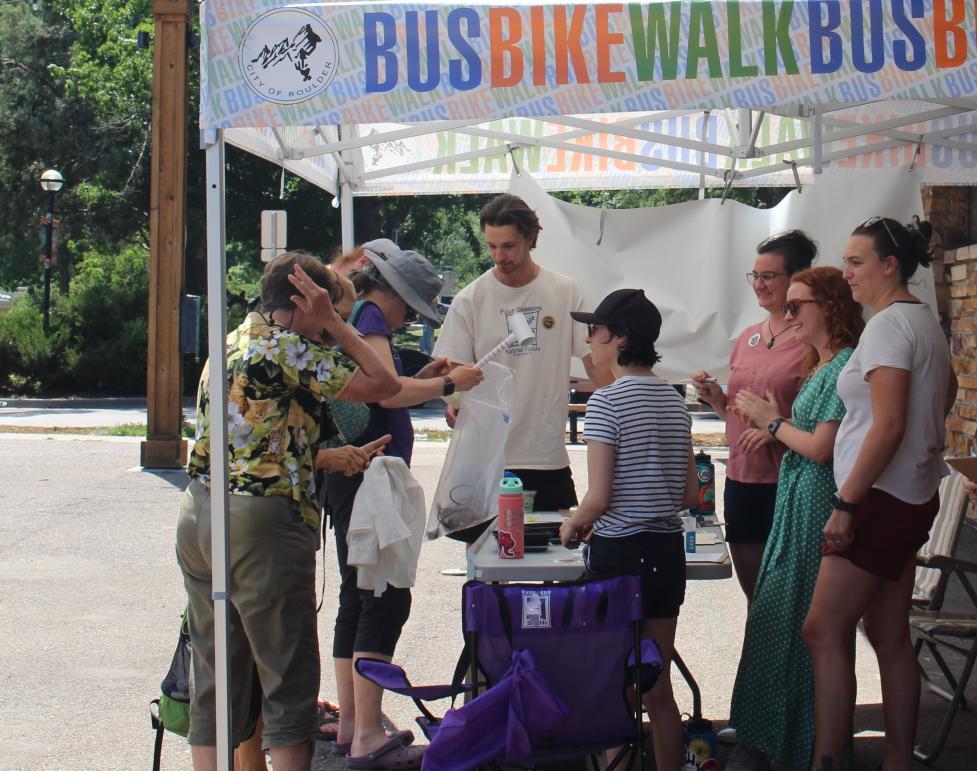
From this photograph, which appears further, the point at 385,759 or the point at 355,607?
the point at 355,607

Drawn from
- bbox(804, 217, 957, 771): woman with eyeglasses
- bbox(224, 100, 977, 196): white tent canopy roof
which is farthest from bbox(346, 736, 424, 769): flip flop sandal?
bbox(224, 100, 977, 196): white tent canopy roof

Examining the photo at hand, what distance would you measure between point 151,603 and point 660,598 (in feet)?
12.7

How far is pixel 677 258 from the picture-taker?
6.66 metres

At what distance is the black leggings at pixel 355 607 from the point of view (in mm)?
3957

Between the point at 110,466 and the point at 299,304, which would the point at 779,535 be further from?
the point at 110,466

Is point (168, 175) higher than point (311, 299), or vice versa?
point (168, 175)

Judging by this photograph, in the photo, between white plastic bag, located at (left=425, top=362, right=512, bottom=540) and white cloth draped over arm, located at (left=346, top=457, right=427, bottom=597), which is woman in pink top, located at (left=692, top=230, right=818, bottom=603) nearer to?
white plastic bag, located at (left=425, top=362, right=512, bottom=540)

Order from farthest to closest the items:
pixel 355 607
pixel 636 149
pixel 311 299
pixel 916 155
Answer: pixel 636 149
pixel 916 155
pixel 355 607
pixel 311 299

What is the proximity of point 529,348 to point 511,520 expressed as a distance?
114 centimetres

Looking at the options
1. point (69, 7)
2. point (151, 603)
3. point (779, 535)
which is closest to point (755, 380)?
point (779, 535)

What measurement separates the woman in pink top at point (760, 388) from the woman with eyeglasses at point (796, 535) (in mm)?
161

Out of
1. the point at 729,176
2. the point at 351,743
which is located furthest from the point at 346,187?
the point at 351,743

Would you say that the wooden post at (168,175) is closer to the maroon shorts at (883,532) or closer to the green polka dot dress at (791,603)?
the green polka dot dress at (791,603)

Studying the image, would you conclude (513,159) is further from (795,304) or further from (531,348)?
(795,304)
